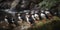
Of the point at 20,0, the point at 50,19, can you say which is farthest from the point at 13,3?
the point at 50,19

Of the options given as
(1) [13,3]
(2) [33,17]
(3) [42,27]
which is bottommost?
(3) [42,27]

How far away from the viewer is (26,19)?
11.1 metres

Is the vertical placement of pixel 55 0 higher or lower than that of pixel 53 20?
higher

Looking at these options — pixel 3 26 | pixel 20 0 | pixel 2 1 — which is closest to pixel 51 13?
pixel 3 26

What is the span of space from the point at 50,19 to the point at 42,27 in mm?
1021

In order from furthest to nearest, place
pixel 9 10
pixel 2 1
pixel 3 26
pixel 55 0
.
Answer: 1. pixel 2 1
2. pixel 9 10
3. pixel 55 0
4. pixel 3 26

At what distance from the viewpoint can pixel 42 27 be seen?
33.1 feet

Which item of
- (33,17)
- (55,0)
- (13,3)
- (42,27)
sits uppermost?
(13,3)

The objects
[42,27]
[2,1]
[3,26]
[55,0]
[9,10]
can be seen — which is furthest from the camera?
[2,1]

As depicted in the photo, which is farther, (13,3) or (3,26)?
(13,3)

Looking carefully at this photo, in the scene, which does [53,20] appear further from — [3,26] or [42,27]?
[3,26]

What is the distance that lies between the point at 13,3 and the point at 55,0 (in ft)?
14.2

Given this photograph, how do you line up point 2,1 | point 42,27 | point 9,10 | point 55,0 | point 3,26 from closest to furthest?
point 42,27 < point 3,26 < point 55,0 < point 9,10 < point 2,1

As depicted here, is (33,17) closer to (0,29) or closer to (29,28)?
(29,28)
